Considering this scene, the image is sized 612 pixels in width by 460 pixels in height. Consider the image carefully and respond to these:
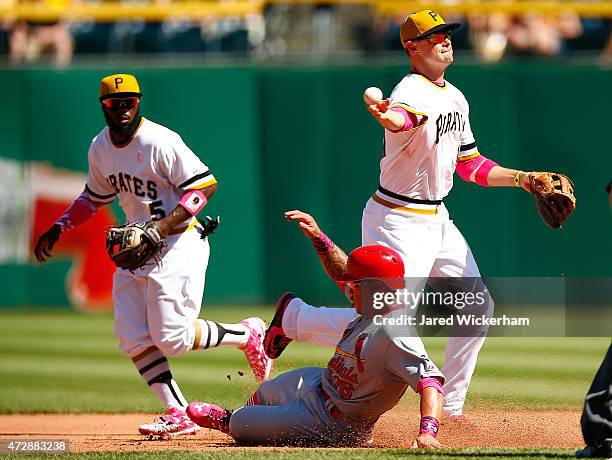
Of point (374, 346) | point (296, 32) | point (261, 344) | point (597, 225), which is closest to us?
point (374, 346)

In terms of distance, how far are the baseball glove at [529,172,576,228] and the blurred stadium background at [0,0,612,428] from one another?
19.7 feet

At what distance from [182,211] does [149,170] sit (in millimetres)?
311

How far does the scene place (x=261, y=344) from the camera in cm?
669

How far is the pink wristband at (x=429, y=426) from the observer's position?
4.96 m

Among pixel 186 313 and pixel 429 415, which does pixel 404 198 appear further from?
pixel 429 415

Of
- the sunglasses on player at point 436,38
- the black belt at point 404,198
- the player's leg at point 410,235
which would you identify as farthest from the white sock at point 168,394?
the sunglasses on player at point 436,38

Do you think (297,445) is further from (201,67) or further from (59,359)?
(201,67)

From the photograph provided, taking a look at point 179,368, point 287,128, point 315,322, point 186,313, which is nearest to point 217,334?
point 186,313

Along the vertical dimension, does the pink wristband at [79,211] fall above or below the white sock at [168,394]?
above

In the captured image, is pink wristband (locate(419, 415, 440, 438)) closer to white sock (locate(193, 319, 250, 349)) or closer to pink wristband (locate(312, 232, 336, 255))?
pink wristband (locate(312, 232, 336, 255))

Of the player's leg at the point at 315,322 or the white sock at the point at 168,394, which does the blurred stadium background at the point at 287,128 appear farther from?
the player's leg at the point at 315,322

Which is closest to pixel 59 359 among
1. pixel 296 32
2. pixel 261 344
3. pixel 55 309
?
pixel 55 309

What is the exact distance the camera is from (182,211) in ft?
20.7

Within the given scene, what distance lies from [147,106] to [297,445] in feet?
26.1
